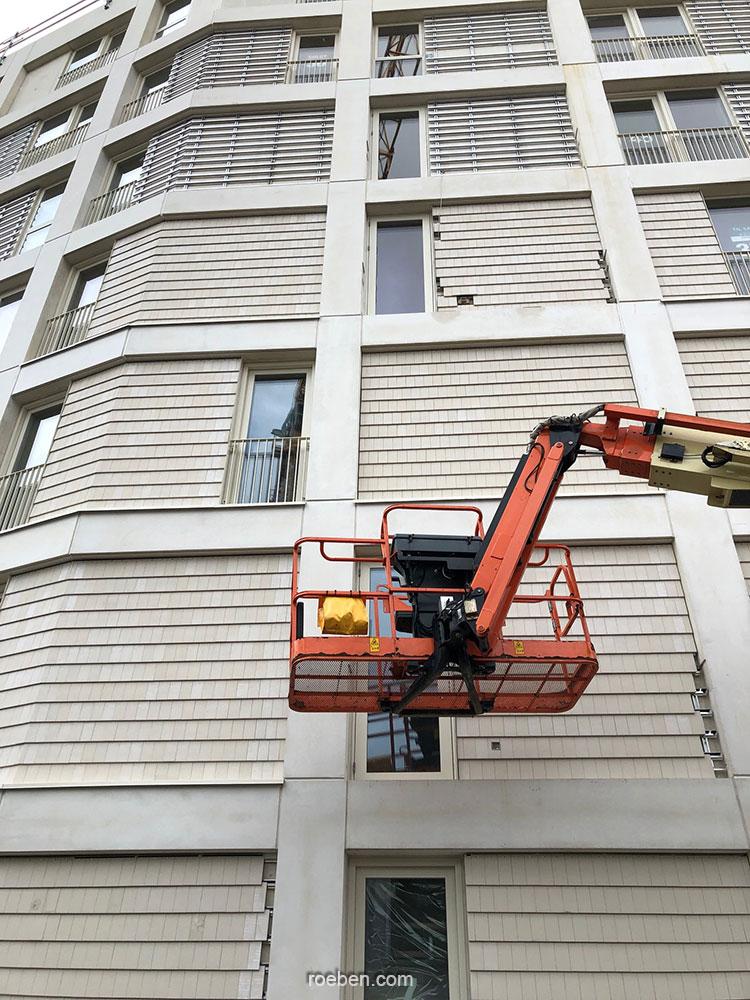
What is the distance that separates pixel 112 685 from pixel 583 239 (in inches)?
370

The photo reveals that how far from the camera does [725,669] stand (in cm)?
762

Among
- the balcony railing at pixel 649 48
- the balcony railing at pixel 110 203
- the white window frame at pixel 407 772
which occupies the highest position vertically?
the balcony railing at pixel 649 48

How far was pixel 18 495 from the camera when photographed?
10641 millimetres

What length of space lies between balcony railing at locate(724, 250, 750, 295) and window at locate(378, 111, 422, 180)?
5.49 meters

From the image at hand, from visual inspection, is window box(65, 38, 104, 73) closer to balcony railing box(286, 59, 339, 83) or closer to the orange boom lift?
balcony railing box(286, 59, 339, 83)

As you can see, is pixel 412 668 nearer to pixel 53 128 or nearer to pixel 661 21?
pixel 661 21

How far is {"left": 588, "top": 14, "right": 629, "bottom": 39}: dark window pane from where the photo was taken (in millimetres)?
14828

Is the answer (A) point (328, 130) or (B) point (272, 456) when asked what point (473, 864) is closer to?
(B) point (272, 456)

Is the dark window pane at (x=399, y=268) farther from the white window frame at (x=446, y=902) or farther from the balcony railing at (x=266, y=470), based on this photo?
the white window frame at (x=446, y=902)

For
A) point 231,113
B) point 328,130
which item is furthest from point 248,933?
point 231,113

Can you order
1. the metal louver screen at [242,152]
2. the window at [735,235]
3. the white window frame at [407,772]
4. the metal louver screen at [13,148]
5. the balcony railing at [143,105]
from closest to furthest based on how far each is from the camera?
the white window frame at [407,772], the window at [735,235], the metal louver screen at [242,152], the balcony railing at [143,105], the metal louver screen at [13,148]

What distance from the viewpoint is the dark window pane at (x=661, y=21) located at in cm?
1461

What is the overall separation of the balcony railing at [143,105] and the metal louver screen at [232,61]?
0.29 metres

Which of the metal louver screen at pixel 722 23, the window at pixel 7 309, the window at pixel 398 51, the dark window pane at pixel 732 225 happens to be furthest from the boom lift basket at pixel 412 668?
the metal louver screen at pixel 722 23
